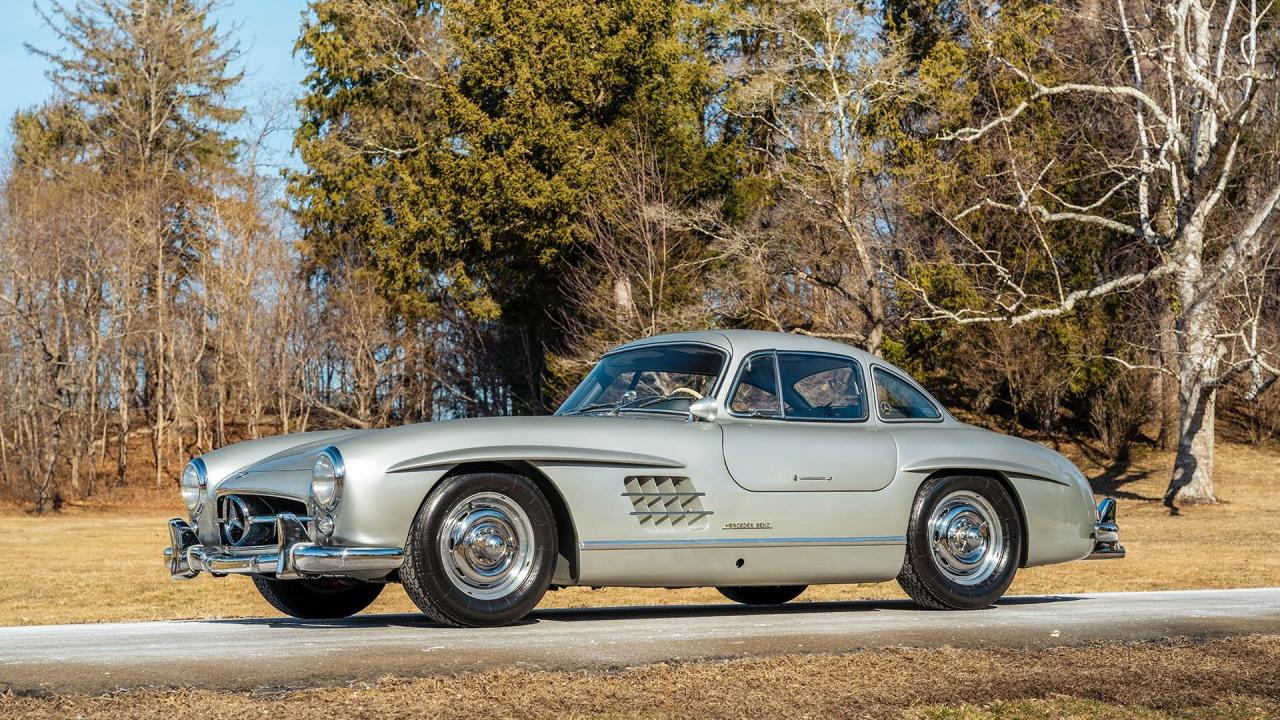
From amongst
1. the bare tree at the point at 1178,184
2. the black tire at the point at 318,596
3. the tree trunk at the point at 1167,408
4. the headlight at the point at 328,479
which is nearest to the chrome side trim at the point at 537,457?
the headlight at the point at 328,479

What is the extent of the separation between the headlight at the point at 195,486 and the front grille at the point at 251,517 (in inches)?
12.1

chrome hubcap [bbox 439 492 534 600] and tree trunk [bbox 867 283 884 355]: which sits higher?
tree trunk [bbox 867 283 884 355]

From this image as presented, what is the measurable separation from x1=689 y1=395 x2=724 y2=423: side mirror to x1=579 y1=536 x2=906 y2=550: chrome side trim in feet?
2.21

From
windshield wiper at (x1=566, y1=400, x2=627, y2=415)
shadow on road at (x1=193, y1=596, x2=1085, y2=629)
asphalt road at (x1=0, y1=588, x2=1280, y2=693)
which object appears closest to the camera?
asphalt road at (x1=0, y1=588, x2=1280, y2=693)

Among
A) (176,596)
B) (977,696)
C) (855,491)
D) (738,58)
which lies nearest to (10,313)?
(738,58)

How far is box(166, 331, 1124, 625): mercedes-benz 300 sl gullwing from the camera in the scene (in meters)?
7.02

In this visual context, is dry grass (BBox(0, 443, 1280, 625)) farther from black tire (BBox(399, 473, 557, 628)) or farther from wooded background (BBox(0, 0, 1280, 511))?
black tire (BBox(399, 473, 557, 628))

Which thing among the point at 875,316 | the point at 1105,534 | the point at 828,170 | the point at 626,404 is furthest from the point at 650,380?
the point at 875,316

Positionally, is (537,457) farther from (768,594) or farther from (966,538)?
(768,594)

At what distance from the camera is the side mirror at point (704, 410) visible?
798 cm

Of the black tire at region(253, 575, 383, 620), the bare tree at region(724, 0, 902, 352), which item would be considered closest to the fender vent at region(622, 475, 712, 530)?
the black tire at region(253, 575, 383, 620)

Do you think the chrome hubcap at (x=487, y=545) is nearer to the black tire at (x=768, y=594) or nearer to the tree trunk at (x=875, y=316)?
the black tire at (x=768, y=594)

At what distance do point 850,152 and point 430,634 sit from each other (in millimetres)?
27292

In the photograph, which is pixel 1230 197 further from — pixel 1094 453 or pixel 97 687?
pixel 97 687
